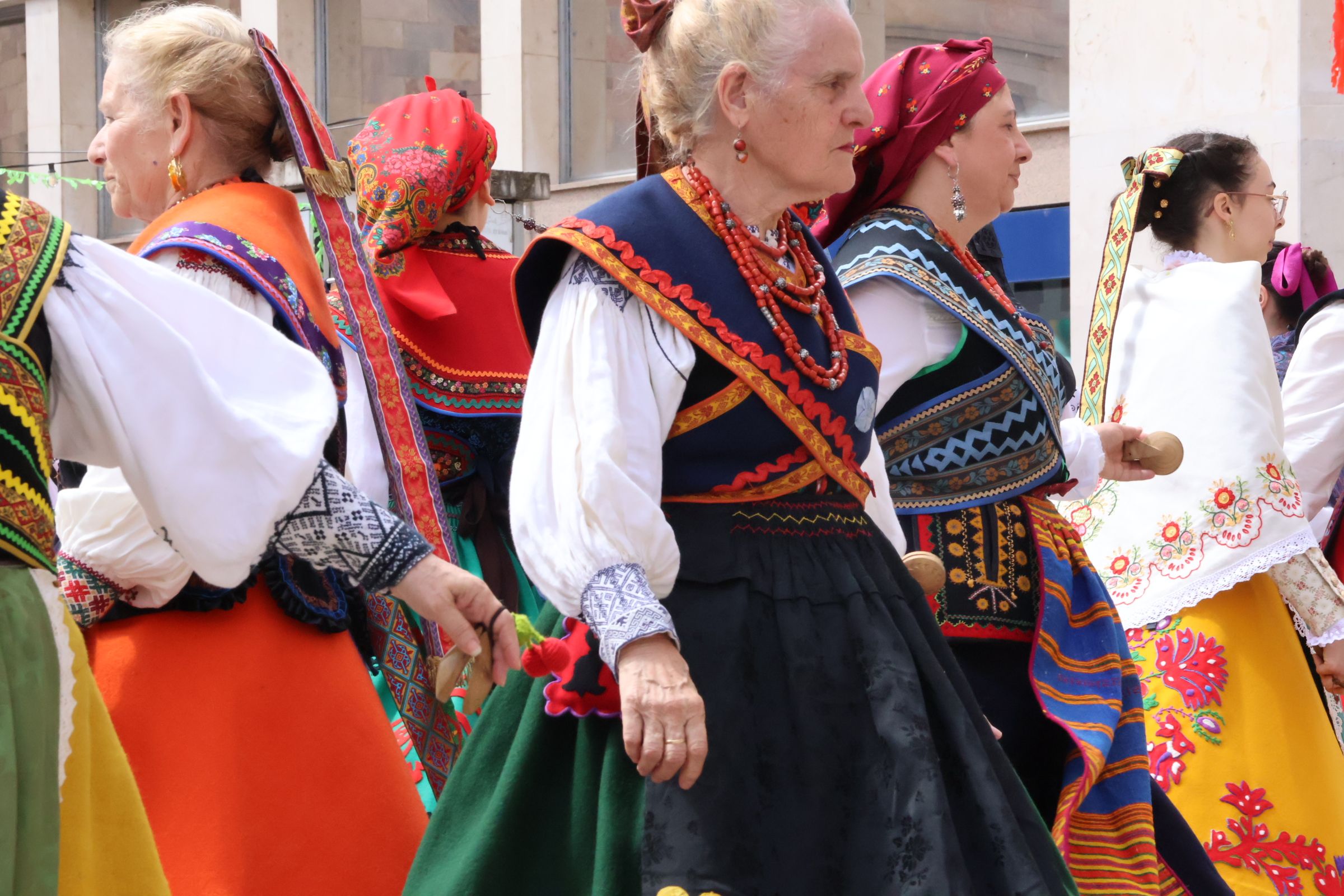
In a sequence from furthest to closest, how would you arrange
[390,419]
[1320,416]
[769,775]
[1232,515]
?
[1320,416] → [1232,515] → [390,419] → [769,775]

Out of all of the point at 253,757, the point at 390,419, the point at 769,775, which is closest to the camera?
the point at 769,775

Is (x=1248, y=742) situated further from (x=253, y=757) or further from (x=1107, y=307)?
(x=253, y=757)

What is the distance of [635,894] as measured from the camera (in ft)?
7.81

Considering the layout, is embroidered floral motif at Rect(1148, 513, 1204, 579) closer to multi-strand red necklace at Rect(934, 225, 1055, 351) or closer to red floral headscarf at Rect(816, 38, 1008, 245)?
multi-strand red necklace at Rect(934, 225, 1055, 351)

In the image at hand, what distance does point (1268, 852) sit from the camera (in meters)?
4.30

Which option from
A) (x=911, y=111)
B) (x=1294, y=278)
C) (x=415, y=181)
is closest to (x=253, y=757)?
(x=911, y=111)

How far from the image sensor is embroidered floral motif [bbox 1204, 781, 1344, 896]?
4.26 meters

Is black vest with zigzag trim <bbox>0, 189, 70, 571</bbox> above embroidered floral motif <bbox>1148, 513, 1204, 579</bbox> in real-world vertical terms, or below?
above

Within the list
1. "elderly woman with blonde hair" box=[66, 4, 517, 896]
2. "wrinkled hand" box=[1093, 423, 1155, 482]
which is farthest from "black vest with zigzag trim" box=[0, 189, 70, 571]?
"wrinkled hand" box=[1093, 423, 1155, 482]

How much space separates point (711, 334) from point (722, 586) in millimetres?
352

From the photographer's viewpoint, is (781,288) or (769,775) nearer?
(769,775)

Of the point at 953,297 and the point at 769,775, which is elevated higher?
the point at 953,297

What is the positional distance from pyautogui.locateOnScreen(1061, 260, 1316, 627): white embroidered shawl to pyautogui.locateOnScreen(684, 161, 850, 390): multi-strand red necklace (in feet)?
6.47

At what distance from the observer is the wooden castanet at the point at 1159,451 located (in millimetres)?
3742
